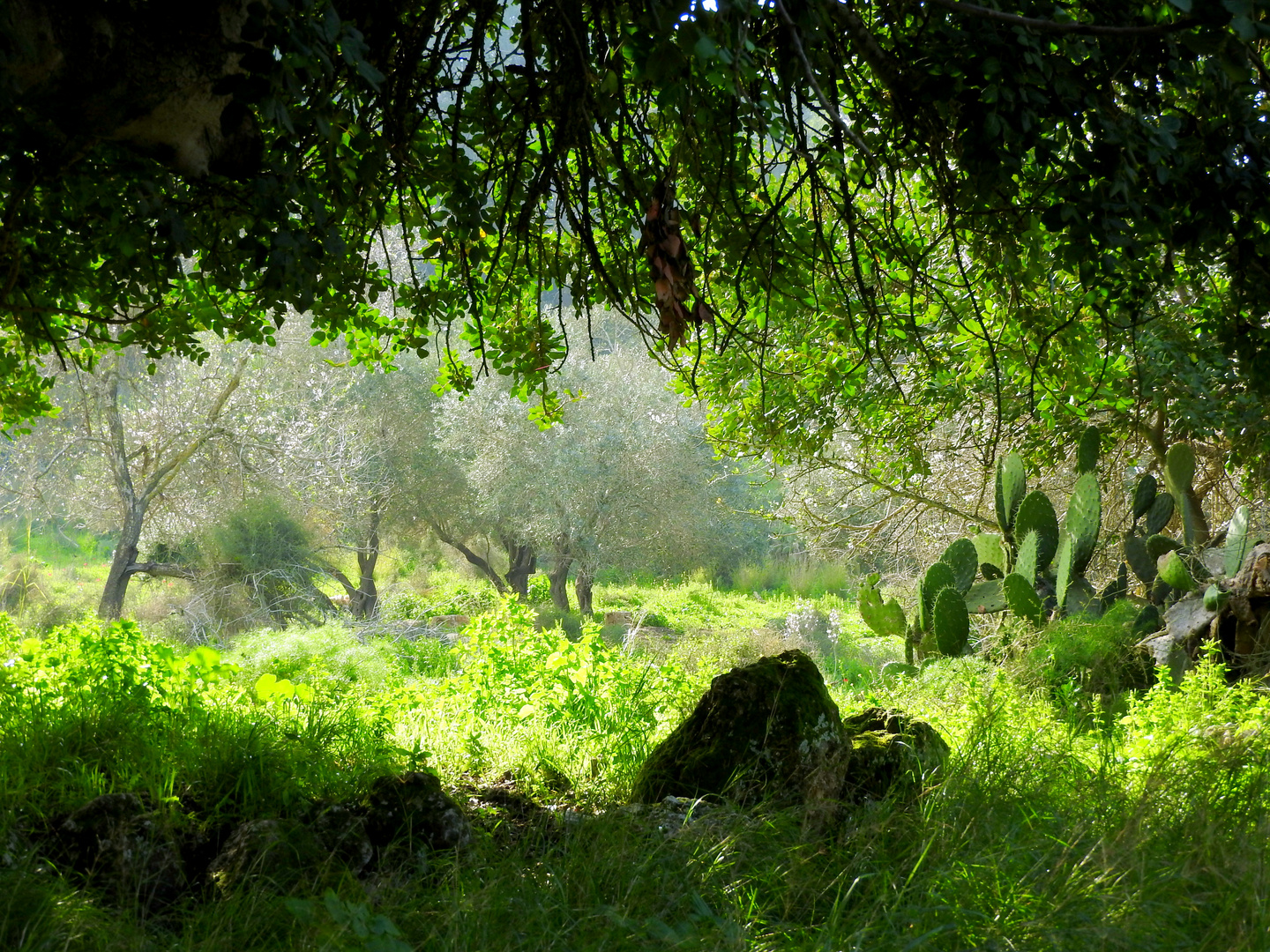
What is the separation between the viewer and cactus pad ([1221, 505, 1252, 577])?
499cm

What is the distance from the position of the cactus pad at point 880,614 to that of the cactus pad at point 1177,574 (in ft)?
6.11

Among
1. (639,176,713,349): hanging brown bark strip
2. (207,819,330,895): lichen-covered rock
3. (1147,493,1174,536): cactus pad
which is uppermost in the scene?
(639,176,713,349): hanging brown bark strip

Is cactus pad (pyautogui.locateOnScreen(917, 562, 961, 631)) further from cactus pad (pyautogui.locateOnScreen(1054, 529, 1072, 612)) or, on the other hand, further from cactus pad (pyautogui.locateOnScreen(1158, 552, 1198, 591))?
cactus pad (pyautogui.locateOnScreen(1158, 552, 1198, 591))

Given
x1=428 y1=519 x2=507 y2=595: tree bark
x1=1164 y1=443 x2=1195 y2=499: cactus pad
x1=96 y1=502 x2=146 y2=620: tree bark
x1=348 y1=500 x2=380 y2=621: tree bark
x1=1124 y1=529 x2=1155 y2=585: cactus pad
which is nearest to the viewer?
x1=1164 y1=443 x2=1195 y2=499: cactus pad

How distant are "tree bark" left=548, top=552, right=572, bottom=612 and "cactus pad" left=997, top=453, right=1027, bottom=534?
8.01 metres

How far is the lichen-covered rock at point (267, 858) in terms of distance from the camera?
2.05 metres

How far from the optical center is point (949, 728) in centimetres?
397

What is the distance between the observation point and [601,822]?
7.65 ft

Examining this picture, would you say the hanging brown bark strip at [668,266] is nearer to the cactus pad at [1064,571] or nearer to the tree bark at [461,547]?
the cactus pad at [1064,571]

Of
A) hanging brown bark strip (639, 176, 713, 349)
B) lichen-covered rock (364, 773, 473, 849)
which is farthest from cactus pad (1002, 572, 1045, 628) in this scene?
hanging brown bark strip (639, 176, 713, 349)

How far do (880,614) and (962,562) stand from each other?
2.30 ft

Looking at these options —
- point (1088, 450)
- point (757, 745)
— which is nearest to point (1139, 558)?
point (1088, 450)

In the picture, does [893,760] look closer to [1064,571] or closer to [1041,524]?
[1064,571]

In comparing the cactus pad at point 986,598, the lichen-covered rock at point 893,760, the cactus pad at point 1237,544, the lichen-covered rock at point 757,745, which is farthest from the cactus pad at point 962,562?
the lichen-covered rock at point 757,745
